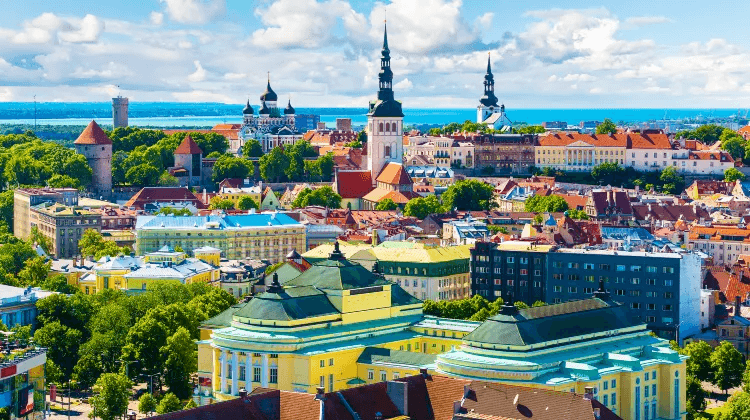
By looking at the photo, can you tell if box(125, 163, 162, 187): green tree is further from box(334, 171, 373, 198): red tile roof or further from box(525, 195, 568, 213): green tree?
box(525, 195, 568, 213): green tree

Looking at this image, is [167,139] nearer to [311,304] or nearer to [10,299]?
[10,299]

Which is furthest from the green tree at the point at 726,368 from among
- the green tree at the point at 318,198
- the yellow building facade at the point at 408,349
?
the green tree at the point at 318,198

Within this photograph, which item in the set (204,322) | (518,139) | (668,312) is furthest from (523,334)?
(518,139)

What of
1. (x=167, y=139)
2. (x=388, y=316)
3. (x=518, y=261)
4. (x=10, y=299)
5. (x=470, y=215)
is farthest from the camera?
(x=167, y=139)

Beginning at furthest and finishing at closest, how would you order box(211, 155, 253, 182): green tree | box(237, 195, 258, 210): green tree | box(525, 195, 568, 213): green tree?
box(211, 155, 253, 182): green tree
box(237, 195, 258, 210): green tree
box(525, 195, 568, 213): green tree

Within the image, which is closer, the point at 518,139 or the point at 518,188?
the point at 518,188

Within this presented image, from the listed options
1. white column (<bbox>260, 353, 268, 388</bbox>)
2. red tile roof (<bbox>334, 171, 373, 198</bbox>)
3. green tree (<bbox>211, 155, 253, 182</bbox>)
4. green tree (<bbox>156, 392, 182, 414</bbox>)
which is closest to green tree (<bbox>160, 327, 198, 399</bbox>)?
green tree (<bbox>156, 392, 182, 414</bbox>)

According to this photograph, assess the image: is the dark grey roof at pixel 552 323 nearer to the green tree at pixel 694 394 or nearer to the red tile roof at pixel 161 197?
the green tree at pixel 694 394
